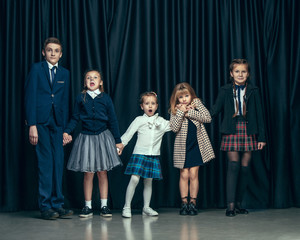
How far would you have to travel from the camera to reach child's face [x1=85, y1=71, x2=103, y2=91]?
4.06 m

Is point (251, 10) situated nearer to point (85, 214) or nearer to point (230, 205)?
point (230, 205)

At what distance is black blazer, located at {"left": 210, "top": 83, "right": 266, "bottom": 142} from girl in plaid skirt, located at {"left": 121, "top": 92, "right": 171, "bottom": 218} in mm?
498

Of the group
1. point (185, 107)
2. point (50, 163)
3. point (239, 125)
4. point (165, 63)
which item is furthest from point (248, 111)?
point (50, 163)

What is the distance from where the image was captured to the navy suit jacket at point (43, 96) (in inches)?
152

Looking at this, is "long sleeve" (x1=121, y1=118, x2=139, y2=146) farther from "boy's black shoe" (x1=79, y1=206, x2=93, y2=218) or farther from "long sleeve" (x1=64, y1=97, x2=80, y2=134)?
"boy's black shoe" (x1=79, y1=206, x2=93, y2=218)

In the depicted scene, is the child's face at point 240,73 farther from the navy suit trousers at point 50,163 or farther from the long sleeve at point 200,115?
the navy suit trousers at point 50,163

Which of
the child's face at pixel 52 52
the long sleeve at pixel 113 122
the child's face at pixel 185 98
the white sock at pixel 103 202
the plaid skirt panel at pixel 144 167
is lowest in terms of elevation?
the white sock at pixel 103 202

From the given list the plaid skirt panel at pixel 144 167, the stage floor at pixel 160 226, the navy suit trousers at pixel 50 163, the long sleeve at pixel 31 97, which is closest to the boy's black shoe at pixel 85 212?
the stage floor at pixel 160 226

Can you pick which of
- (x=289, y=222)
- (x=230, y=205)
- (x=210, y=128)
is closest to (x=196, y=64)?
(x=210, y=128)

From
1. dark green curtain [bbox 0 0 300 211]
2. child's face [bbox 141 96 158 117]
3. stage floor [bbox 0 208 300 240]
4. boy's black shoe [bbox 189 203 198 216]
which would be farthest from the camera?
dark green curtain [bbox 0 0 300 211]

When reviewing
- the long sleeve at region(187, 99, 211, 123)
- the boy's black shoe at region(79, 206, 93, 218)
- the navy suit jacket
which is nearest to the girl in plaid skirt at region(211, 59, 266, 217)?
the long sleeve at region(187, 99, 211, 123)

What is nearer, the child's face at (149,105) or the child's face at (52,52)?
the child's face at (52,52)

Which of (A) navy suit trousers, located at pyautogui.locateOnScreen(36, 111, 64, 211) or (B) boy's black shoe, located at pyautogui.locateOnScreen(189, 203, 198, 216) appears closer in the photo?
(A) navy suit trousers, located at pyautogui.locateOnScreen(36, 111, 64, 211)

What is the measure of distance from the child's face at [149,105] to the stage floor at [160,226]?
2.95 ft
